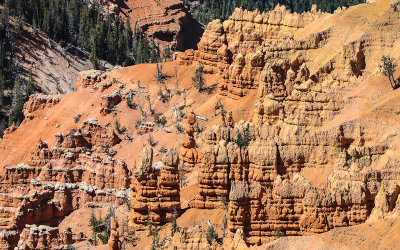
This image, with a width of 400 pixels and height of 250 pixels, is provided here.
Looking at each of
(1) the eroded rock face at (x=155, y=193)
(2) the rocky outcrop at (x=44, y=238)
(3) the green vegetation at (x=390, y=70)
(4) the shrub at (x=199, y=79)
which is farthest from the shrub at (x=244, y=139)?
(4) the shrub at (x=199, y=79)

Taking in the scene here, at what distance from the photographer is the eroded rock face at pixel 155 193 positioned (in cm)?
7225

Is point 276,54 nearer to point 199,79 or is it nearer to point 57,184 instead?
point 199,79

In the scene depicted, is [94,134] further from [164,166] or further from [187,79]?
[164,166]

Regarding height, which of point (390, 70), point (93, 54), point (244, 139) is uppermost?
point (93, 54)

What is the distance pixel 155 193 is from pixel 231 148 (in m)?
5.60

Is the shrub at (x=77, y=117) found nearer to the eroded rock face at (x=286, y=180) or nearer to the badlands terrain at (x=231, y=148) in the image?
the badlands terrain at (x=231, y=148)

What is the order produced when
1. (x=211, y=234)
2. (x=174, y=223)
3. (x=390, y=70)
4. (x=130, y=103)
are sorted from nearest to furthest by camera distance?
(x=211, y=234), (x=174, y=223), (x=390, y=70), (x=130, y=103)

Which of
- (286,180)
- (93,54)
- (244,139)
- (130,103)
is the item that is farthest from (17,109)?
(286,180)

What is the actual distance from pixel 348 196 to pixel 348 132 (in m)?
9.98

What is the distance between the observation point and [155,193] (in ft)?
239

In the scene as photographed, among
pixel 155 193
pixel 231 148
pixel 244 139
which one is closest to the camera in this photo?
pixel 231 148

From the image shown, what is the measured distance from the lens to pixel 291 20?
106688 mm

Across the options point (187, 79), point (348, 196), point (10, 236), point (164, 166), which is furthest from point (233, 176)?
point (187, 79)

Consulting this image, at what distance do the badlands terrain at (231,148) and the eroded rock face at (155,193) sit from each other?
0.08 m
